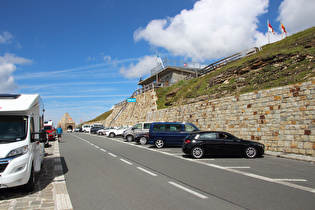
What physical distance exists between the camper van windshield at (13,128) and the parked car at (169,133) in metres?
11.7

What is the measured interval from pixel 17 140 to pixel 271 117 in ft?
44.4

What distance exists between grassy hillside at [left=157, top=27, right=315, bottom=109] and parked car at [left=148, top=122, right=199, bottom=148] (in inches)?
265

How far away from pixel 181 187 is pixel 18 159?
4.03 m

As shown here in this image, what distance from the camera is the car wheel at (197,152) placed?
1227 centimetres

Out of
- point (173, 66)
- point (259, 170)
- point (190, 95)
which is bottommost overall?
point (259, 170)

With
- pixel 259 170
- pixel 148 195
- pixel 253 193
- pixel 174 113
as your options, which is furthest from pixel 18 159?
pixel 174 113

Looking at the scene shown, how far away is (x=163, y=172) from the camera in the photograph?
8.56 metres

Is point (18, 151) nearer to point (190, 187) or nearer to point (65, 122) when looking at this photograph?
point (190, 187)

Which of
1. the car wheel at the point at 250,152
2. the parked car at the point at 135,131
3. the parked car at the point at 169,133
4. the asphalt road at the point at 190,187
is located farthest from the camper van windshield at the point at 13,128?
the parked car at the point at 135,131

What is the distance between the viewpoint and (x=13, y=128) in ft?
20.5

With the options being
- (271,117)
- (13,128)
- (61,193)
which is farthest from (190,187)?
(271,117)

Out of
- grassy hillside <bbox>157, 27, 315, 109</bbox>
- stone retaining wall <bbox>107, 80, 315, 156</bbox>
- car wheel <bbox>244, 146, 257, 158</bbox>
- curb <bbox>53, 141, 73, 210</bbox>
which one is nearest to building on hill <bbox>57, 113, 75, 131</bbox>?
grassy hillside <bbox>157, 27, 315, 109</bbox>

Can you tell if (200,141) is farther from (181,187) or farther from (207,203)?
(207,203)

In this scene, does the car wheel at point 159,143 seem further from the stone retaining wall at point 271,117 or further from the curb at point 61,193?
the curb at point 61,193
